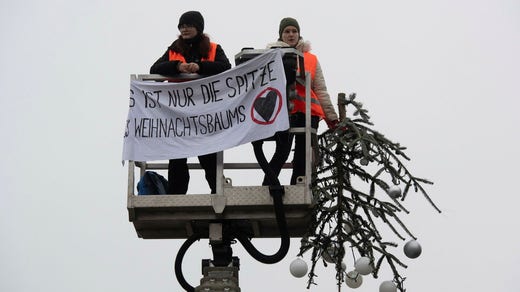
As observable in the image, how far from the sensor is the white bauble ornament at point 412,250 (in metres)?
20.8

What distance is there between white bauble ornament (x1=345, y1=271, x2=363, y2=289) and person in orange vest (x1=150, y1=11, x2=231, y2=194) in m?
1.86

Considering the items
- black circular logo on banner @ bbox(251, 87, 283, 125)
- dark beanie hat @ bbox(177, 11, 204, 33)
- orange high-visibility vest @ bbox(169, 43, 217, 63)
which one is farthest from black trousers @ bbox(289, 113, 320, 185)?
dark beanie hat @ bbox(177, 11, 204, 33)

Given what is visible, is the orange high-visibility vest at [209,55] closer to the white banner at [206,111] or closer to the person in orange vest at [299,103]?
the white banner at [206,111]

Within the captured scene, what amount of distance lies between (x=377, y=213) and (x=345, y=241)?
510 mm

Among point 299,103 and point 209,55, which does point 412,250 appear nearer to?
point 299,103

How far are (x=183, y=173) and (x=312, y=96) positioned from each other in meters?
1.75

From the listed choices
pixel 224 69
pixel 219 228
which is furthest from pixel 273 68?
pixel 219 228

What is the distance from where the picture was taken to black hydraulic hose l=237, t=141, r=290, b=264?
21.1m

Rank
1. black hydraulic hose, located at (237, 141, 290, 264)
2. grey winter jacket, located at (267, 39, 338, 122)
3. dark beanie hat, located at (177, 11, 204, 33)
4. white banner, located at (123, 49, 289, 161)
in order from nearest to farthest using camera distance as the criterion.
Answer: black hydraulic hose, located at (237, 141, 290, 264) < white banner, located at (123, 49, 289, 161) < dark beanie hat, located at (177, 11, 204, 33) < grey winter jacket, located at (267, 39, 338, 122)

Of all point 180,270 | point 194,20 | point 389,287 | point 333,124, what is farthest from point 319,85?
point 180,270

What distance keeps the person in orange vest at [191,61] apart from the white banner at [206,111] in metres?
0.15

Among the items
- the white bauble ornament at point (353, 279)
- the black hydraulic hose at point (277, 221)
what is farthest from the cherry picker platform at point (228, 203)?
the white bauble ornament at point (353, 279)

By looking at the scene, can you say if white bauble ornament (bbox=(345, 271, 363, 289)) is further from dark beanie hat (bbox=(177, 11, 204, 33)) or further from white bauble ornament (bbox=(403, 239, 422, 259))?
dark beanie hat (bbox=(177, 11, 204, 33))

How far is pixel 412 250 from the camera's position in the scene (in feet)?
68.2
